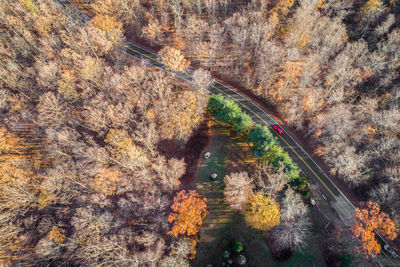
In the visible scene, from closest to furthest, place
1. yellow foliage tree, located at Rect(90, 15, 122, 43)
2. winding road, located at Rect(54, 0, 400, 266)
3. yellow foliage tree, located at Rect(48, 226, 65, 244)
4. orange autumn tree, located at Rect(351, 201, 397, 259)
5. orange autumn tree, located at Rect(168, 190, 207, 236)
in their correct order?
orange autumn tree, located at Rect(351, 201, 397, 259)
yellow foliage tree, located at Rect(48, 226, 65, 244)
orange autumn tree, located at Rect(168, 190, 207, 236)
winding road, located at Rect(54, 0, 400, 266)
yellow foliage tree, located at Rect(90, 15, 122, 43)

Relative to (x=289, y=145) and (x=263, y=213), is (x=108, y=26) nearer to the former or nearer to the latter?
(x=289, y=145)

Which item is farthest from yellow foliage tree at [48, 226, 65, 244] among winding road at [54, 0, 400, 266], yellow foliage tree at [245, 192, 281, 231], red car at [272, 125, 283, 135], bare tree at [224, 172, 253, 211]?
red car at [272, 125, 283, 135]

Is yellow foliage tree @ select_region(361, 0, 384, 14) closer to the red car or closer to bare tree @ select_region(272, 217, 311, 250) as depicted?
the red car

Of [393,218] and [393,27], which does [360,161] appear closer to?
[393,218]

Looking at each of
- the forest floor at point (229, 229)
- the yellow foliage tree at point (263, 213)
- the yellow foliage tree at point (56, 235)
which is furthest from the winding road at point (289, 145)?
the yellow foliage tree at point (56, 235)

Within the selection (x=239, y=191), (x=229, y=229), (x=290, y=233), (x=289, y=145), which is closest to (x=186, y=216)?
(x=229, y=229)

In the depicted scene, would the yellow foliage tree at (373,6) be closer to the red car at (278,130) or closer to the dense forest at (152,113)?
the dense forest at (152,113)
